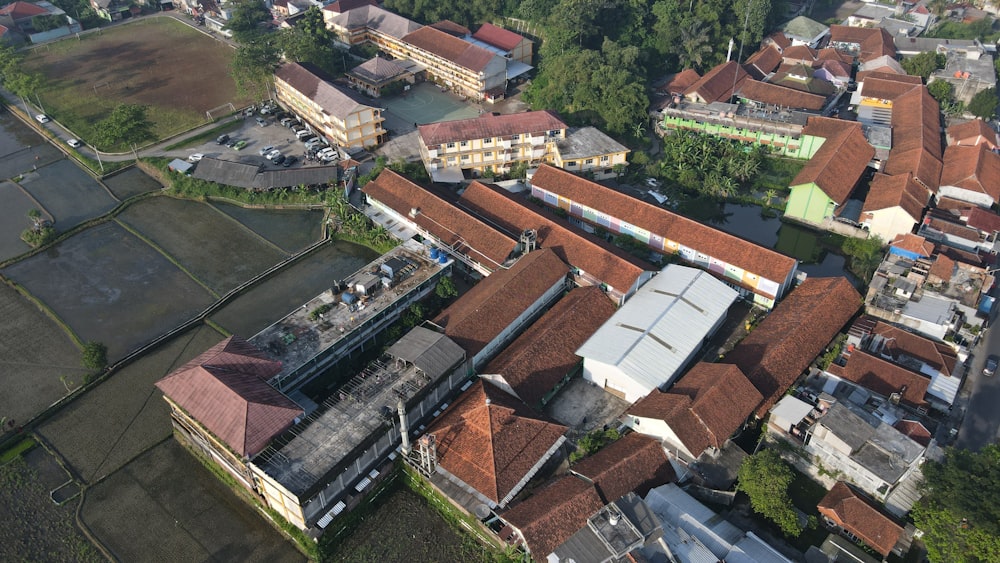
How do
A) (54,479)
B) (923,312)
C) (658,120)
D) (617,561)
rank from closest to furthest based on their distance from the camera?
(617,561) < (54,479) < (923,312) < (658,120)

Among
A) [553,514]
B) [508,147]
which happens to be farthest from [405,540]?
[508,147]

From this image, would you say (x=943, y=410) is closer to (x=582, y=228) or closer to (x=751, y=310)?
(x=751, y=310)

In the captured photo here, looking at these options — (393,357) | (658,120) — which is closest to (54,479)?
(393,357)

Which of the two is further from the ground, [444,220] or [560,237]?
[560,237]

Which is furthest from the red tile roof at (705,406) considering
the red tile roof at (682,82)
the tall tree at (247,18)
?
the tall tree at (247,18)

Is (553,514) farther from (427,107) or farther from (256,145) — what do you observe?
(427,107)

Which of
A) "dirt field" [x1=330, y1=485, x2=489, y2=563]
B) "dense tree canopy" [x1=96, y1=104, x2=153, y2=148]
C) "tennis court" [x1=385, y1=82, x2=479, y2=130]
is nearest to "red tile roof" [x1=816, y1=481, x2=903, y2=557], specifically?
"dirt field" [x1=330, y1=485, x2=489, y2=563]
